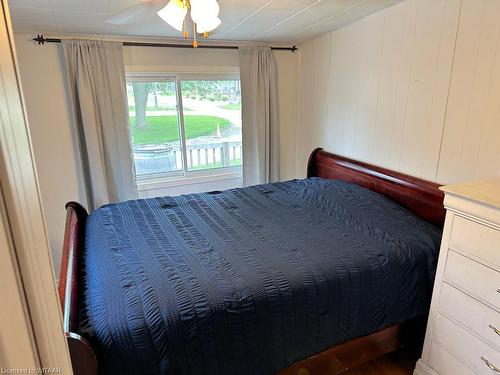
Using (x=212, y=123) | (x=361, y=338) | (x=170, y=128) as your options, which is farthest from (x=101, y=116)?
(x=361, y=338)

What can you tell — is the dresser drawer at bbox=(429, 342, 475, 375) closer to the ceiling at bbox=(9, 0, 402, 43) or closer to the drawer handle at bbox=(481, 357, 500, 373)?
the drawer handle at bbox=(481, 357, 500, 373)

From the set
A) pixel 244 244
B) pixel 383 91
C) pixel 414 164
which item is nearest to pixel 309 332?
pixel 244 244

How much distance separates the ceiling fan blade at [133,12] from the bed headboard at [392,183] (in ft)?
6.72

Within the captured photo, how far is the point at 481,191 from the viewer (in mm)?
1536

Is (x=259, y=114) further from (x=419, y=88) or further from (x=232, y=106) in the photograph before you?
(x=419, y=88)

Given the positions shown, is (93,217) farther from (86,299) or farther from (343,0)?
(343,0)

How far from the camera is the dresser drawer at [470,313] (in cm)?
145

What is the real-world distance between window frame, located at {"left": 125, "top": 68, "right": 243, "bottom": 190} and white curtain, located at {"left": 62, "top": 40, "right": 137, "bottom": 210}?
247 millimetres

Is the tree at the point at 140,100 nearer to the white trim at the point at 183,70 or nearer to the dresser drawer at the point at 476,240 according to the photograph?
the white trim at the point at 183,70

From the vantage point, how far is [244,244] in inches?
76.8

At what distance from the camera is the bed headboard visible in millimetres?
2217

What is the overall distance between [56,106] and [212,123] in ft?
5.12

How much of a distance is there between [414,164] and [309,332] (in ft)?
5.12

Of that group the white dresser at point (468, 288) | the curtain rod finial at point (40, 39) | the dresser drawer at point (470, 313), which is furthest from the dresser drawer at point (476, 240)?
the curtain rod finial at point (40, 39)
